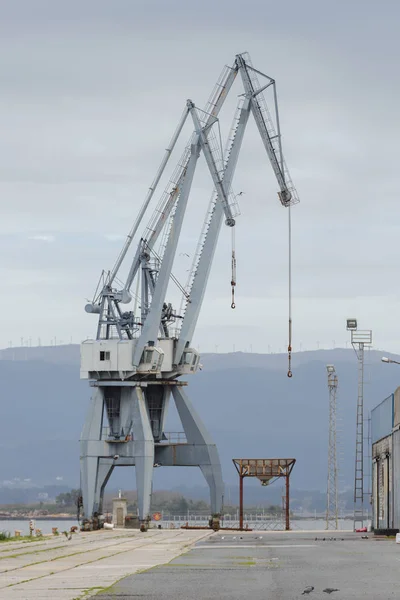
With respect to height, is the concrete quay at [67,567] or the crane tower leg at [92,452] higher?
the crane tower leg at [92,452]

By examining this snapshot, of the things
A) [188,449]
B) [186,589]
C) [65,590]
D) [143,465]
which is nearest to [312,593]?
[186,589]

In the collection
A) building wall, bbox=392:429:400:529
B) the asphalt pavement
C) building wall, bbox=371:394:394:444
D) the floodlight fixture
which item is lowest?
the asphalt pavement

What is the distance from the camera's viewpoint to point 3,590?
92.0 feet

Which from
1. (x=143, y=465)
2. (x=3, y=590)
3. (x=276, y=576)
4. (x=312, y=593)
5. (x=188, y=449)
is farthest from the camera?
(x=188, y=449)

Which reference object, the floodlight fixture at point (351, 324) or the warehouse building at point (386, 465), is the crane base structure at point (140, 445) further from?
the floodlight fixture at point (351, 324)

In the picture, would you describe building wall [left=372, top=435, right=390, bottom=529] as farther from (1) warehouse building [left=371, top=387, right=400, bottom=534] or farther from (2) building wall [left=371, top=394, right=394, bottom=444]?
(2) building wall [left=371, top=394, right=394, bottom=444]

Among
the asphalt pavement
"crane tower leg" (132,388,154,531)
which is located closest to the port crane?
"crane tower leg" (132,388,154,531)

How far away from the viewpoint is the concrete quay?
90.3 ft

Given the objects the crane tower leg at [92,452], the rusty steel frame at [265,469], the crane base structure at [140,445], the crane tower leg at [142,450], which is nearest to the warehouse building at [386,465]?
the rusty steel frame at [265,469]

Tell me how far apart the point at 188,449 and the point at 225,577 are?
240 ft

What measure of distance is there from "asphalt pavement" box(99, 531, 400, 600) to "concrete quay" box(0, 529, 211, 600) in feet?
2.32

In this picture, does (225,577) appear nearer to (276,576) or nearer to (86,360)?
(276,576)

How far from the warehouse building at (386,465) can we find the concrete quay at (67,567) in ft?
109

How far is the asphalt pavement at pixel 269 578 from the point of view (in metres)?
26.3
